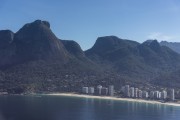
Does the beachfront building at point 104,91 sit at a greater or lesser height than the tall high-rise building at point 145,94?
greater

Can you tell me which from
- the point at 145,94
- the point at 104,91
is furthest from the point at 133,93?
the point at 104,91

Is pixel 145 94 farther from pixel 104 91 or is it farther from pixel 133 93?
pixel 104 91

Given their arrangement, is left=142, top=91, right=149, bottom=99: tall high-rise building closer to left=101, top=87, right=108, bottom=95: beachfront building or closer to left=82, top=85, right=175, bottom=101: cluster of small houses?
left=82, top=85, right=175, bottom=101: cluster of small houses

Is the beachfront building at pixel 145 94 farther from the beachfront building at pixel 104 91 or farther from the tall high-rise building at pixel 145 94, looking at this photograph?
the beachfront building at pixel 104 91

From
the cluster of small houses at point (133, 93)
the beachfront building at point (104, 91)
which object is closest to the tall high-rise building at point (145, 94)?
the cluster of small houses at point (133, 93)

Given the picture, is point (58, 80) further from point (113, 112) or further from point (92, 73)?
point (113, 112)

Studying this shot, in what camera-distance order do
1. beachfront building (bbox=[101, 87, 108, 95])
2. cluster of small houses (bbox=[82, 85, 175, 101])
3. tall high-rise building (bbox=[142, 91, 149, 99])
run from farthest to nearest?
beachfront building (bbox=[101, 87, 108, 95]) → tall high-rise building (bbox=[142, 91, 149, 99]) → cluster of small houses (bbox=[82, 85, 175, 101])

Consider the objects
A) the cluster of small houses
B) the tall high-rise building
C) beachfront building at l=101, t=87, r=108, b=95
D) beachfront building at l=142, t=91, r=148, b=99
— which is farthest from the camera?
beachfront building at l=101, t=87, r=108, b=95

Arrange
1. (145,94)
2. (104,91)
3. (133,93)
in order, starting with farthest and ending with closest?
(104,91)
(133,93)
(145,94)

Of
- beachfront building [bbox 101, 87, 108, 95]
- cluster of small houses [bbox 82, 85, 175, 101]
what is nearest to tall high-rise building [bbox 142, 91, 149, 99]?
cluster of small houses [bbox 82, 85, 175, 101]
